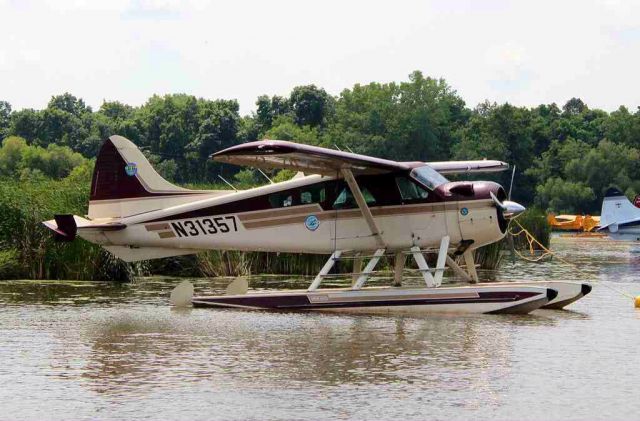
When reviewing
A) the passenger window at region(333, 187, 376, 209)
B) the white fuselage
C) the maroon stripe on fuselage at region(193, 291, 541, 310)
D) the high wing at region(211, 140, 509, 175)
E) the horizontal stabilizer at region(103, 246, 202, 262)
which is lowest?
the maroon stripe on fuselage at region(193, 291, 541, 310)

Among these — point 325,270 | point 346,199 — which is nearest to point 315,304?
point 325,270

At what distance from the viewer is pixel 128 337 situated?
A: 12.4 metres

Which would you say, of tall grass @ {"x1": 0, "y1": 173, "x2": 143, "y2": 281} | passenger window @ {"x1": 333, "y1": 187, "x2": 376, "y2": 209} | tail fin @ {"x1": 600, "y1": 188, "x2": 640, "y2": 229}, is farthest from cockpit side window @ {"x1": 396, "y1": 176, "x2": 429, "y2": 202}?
tail fin @ {"x1": 600, "y1": 188, "x2": 640, "y2": 229}

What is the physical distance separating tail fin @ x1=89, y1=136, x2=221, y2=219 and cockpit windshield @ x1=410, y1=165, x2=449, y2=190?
282 cm

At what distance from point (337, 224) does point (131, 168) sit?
325 centimetres

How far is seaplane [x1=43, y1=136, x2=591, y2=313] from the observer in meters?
14.5

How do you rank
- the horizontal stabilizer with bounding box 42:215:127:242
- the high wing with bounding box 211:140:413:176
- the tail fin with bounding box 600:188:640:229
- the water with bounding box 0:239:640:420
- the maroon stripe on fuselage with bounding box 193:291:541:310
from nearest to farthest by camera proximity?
the water with bounding box 0:239:640:420 < the high wing with bounding box 211:140:413:176 < the maroon stripe on fuselage with bounding box 193:291:541:310 < the horizontal stabilizer with bounding box 42:215:127:242 < the tail fin with bounding box 600:188:640:229

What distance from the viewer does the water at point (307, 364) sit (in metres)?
8.70

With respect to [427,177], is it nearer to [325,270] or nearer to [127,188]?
[325,270]

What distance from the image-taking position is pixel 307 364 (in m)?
10.6

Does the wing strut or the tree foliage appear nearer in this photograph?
the wing strut

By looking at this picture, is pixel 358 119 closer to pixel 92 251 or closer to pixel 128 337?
pixel 92 251

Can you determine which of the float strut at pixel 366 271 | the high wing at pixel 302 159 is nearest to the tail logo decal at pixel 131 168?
the high wing at pixel 302 159

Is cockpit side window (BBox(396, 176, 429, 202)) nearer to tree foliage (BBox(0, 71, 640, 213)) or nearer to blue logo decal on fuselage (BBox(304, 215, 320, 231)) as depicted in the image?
blue logo decal on fuselage (BBox(304, 215, 320, 231))
